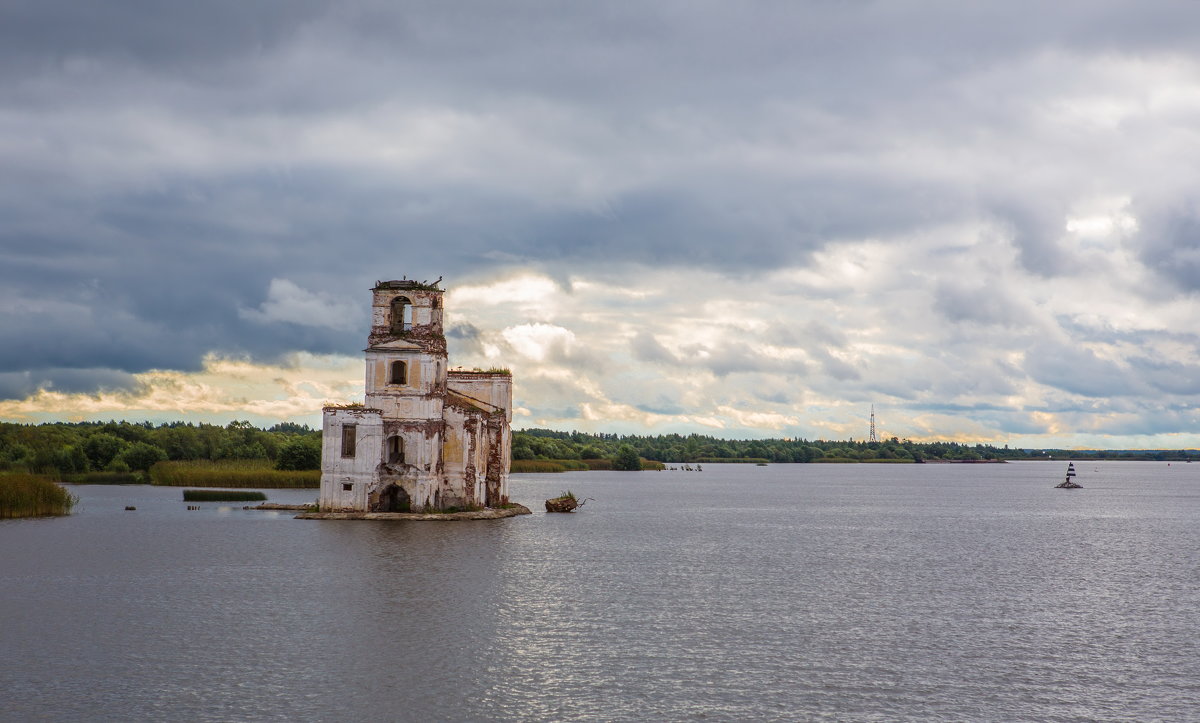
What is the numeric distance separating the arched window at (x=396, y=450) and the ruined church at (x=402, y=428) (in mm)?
69

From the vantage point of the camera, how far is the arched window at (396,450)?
70188mm

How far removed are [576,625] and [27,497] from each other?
54612 millimetres

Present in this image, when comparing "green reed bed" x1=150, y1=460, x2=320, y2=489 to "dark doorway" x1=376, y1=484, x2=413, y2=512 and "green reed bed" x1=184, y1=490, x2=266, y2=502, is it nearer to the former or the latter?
"green reed bed" x1=184, y1=490, x2=266, y2=502

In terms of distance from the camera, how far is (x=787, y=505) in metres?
115

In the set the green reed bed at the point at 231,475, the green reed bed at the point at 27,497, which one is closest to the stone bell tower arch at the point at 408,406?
the green reed bed at the point at 27,497

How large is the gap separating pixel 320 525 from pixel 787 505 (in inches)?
2399

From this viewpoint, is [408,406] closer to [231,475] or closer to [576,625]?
[576,625]

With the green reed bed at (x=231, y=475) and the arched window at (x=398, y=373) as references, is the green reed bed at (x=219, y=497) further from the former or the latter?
the arched window at (x=398, y=373)

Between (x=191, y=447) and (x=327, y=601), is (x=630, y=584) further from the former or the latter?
(x=191, y=447)

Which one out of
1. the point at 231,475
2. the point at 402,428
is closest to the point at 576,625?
the point at 402,428

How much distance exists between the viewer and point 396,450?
71.6m

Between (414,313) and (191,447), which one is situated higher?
(414,313)

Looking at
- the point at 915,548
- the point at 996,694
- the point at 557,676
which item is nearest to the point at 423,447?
the point at 915,548

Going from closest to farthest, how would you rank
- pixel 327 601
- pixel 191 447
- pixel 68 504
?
pixel 327 601
pixel 68 504
pixel 191 447
